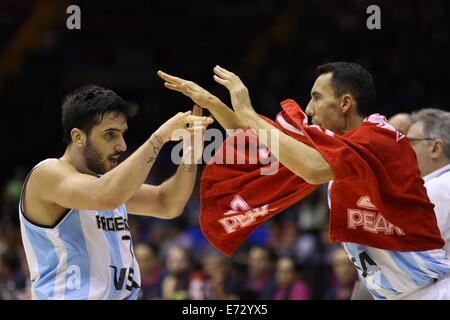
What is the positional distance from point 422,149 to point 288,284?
3.08 meters

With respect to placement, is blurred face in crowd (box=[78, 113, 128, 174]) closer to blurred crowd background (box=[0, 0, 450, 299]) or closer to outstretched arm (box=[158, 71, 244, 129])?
outstretched arm (box=[158, 71, 244, 129])

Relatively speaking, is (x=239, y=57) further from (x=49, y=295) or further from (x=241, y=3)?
(x=49, y=295)

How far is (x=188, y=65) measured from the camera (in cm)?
1563

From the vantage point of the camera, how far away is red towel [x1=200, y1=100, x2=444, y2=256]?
13.9 ft

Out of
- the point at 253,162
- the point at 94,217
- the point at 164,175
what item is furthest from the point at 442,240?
the point at 164,175

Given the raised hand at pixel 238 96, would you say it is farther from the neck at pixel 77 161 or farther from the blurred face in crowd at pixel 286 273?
the blurred face in crowd at pixel 286 273

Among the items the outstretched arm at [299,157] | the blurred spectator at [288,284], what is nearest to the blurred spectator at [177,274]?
the blurred spectator at [288,284]

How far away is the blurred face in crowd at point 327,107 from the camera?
456cm

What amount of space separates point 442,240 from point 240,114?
1.27 metres

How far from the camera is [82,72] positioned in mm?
16047

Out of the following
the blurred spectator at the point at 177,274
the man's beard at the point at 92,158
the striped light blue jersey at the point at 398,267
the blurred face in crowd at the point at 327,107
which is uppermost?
the blurred face in crowd at the point at 327,107

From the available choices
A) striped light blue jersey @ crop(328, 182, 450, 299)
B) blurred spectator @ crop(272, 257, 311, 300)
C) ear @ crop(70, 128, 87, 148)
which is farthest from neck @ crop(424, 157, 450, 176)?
blurred spectator @ crop(272, 257, 311, 300)

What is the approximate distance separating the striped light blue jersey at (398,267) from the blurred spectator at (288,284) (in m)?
3.47

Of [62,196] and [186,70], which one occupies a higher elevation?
[186,70]
